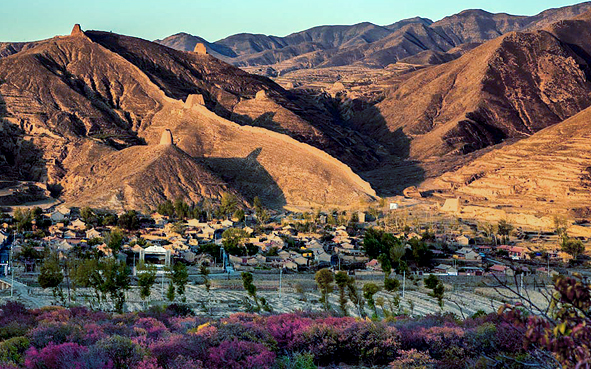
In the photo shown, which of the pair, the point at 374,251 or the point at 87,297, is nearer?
the point at 87,297

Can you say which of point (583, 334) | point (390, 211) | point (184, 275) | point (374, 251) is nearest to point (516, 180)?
point (390, 211)

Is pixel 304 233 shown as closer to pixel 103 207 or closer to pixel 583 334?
pixel 103 207

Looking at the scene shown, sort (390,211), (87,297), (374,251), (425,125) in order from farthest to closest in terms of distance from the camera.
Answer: (425,125)
(390,211)
(374,251)
(87,297)

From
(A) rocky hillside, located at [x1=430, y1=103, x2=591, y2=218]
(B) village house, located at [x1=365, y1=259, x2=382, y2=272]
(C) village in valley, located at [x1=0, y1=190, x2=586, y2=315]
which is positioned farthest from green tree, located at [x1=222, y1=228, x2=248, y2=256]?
(A) rocky hillside, located at [x1=430, y1=103, x2=591, y2=218]

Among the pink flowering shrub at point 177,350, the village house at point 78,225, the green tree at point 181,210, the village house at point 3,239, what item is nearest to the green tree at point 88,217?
the village house at point 78,225

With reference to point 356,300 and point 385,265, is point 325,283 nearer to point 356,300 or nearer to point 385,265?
point 356,300

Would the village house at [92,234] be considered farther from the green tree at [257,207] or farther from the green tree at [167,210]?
the green tree at [257,207]
